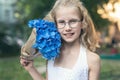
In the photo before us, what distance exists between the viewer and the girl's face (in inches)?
128

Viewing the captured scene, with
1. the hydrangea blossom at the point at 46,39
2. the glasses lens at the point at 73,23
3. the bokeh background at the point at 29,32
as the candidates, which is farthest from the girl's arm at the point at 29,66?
the bokeh background at the point at 29,32

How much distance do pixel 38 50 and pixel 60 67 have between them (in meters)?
0.20

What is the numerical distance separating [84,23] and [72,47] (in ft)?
0.65

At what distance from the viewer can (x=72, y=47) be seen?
336cm

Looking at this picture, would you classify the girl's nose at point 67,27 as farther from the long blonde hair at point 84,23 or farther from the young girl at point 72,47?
the long blonde hair at point 84,23

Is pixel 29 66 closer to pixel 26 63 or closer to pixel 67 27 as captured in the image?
pixel 26 63

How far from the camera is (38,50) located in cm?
327

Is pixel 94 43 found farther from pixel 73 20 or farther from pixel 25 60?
pixel 25 60

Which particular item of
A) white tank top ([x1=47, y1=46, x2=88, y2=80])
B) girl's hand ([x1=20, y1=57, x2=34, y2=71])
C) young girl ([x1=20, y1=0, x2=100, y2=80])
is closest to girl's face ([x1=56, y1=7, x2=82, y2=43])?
young girl ([x1=20, y1=0, x2=100, y2=80])

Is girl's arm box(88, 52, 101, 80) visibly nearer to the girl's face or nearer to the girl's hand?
the girl's face

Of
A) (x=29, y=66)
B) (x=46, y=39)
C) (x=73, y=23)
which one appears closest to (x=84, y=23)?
(x=73, y=23)

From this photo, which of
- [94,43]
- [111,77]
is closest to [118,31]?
[111,77]

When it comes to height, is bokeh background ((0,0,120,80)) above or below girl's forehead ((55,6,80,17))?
below

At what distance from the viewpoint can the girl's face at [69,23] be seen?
3.25m
